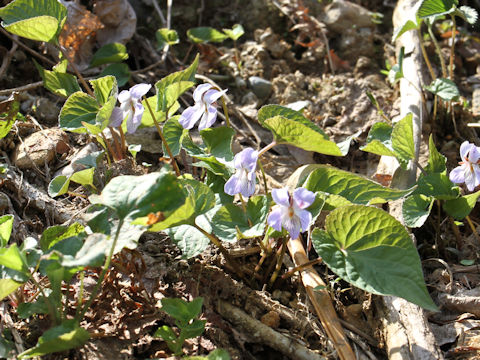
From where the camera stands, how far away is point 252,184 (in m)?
1.76

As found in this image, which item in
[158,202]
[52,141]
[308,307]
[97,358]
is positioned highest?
[158,202]

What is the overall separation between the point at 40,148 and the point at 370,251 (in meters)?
1.64

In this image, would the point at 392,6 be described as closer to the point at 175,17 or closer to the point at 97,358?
the point at 175,17

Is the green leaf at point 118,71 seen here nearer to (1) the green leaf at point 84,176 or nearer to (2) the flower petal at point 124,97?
(2) the flower petal at point 124,97

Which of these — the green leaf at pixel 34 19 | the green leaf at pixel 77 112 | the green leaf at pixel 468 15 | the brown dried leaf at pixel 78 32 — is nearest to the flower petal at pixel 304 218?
the green leaf at pixel 77 112

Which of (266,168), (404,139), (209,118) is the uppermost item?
(209,118)

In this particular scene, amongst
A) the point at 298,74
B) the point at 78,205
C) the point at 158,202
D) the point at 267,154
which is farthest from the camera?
the point at 298,74

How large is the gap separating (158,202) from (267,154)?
4.76 ft

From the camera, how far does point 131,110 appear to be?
6.75 feet

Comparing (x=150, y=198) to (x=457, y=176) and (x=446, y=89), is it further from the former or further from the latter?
(x=446, y=89)

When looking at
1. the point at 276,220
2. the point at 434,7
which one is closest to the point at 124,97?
the point at 276,220

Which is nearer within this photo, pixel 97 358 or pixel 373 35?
pixel 97 358

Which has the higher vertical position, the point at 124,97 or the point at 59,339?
the point at 124,97

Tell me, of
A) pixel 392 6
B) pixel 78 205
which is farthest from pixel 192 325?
pixel 392 6
